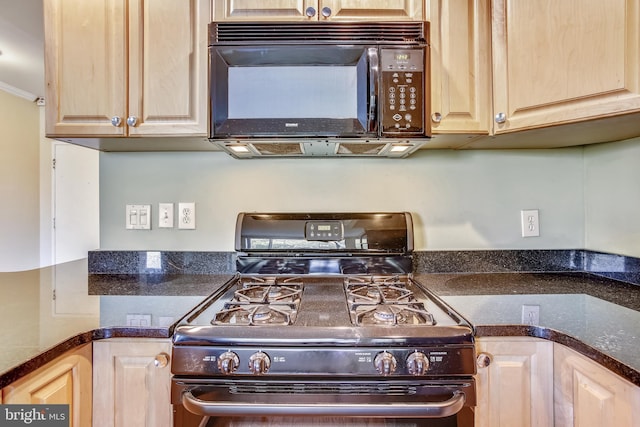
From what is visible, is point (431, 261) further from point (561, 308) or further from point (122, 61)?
point (122, 61)

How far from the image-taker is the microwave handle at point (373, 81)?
1.15 meters

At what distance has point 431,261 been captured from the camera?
155 centimetres

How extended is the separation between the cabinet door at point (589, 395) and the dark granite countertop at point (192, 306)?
37 millimetres

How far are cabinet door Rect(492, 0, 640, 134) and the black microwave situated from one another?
0.98 feet

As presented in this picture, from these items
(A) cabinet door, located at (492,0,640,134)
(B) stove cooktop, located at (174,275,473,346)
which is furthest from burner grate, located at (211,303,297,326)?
(A) cabinet door, located at (492,0,640,134)

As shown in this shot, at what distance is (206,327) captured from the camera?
0.91 metres

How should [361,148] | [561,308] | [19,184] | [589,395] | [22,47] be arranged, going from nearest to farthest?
[589,395], [561,308], [361,148], [22,47], [19,184]

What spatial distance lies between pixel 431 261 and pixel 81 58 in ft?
5.10

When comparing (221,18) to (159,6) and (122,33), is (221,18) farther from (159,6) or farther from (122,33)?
(122,33)

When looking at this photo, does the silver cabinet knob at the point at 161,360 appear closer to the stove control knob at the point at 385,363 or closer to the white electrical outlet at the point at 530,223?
the stove control knob at the point at 385,363

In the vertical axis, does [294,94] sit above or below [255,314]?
above

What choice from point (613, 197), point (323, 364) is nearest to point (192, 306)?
point (323, 364)

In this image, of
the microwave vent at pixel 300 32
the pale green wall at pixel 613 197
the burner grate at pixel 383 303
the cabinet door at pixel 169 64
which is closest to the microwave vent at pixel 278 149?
the cabinet door at pixel 169 64

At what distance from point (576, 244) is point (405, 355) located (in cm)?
117
